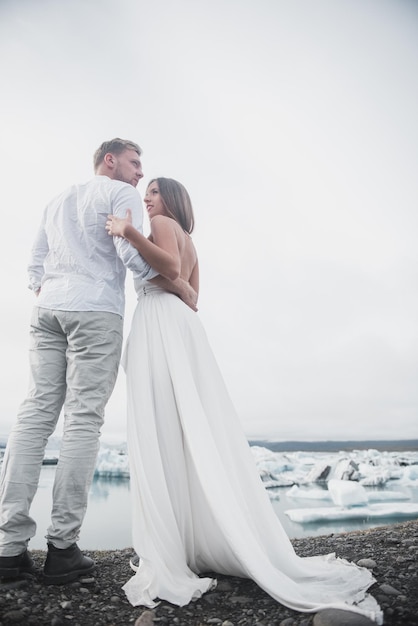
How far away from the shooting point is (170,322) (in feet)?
7.87

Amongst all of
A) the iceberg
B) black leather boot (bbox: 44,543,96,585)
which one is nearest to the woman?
black leather boot (bbox: 44,543,96,585)

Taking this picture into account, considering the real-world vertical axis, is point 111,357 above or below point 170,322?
below

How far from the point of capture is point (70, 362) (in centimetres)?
227

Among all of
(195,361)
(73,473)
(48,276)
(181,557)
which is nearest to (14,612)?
(73,473)

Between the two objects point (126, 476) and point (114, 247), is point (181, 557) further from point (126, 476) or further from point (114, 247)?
point (126, 476)

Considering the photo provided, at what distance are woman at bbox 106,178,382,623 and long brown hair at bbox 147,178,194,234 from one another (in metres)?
0.15

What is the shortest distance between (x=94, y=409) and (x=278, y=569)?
44.7 inches

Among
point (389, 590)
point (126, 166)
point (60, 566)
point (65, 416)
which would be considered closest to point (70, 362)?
point (65, 416)

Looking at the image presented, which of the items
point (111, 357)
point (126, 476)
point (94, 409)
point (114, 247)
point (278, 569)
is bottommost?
point (126, 476)

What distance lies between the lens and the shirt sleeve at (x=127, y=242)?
87.7 inches

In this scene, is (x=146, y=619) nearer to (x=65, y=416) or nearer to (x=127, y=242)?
(x=65, y=416)

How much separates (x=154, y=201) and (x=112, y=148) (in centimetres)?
39

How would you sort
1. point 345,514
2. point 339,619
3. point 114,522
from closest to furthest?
point 339,619, point 114,522, point 345,514

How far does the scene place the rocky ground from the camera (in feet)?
5.39
